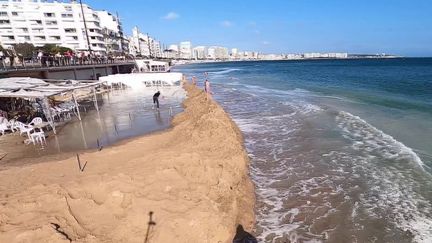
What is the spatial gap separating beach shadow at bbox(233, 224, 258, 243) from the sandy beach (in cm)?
18

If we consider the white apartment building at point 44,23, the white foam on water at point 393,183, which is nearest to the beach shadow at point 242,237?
the white foam on water at point 393,183

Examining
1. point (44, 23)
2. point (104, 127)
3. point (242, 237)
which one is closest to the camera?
point (242, 237)

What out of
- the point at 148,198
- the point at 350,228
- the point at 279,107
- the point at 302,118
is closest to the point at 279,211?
the point at 350,228

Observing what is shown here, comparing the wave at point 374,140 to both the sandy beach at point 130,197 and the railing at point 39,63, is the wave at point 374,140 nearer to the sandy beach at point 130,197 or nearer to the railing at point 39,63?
the sandy beach at point 130,197

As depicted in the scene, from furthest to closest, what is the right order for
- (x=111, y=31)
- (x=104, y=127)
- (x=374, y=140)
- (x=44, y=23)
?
(x=111, y=31)
(x=44, y=23)
(x=104, y=127)
(x=374, y=140)

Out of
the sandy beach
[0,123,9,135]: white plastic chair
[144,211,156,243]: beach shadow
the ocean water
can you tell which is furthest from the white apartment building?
[144,211,156,243]: beach shadow

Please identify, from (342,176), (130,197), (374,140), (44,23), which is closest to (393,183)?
(342,176)

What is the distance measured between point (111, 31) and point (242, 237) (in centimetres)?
12481

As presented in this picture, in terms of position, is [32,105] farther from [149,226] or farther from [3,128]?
[149,226]

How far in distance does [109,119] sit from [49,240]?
14.3 meters

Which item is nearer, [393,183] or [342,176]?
[393,183]

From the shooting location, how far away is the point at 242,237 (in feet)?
25.5

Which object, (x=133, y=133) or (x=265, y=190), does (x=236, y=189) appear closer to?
(x=265, y=190)

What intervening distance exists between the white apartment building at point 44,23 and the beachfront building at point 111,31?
14.3 meters
